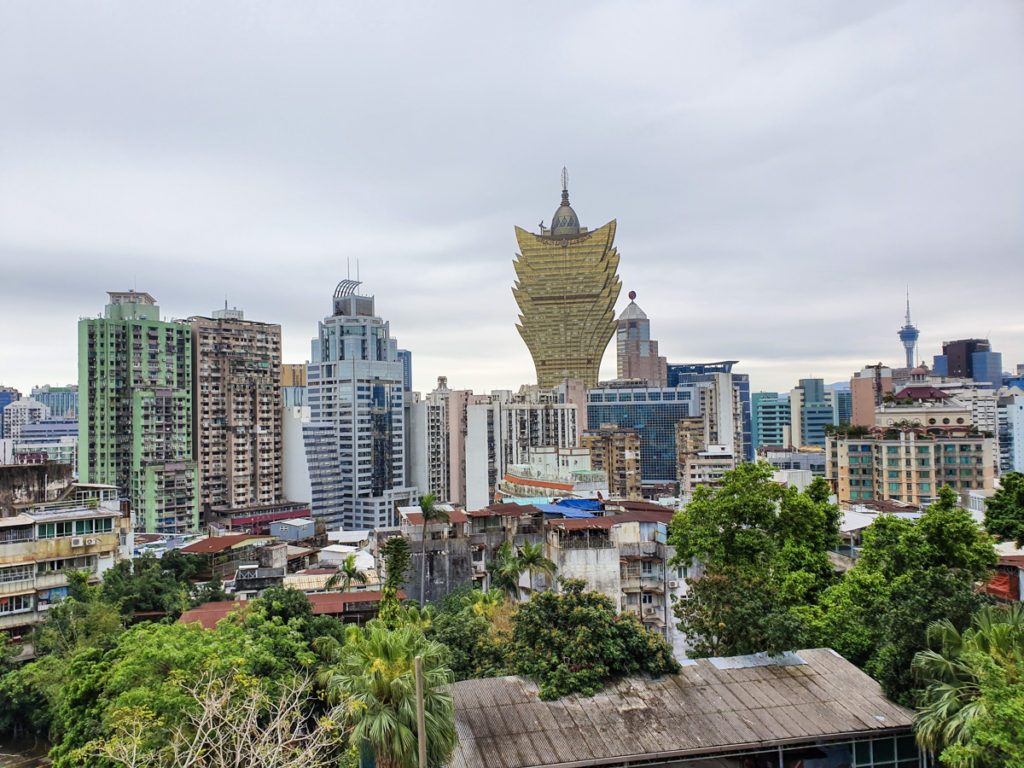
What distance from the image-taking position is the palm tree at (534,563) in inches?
1298

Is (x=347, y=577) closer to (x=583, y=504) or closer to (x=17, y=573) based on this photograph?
(x=17, y=573)

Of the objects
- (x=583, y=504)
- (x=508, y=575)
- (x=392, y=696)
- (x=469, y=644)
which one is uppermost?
(x=392, y=696)

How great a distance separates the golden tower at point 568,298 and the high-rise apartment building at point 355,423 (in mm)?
58344

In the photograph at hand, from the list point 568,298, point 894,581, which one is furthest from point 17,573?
point 568,298

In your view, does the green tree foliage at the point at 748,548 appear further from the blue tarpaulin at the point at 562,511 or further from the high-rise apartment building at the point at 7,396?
the high-rise apartment building at the point at 7,396

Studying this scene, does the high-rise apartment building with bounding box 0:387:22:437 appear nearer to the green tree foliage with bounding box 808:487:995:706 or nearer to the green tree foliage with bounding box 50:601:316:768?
the green tree foliage with bounding box 50:601:316:768

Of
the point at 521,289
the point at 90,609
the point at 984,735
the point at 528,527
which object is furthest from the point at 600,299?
the point at 984,735

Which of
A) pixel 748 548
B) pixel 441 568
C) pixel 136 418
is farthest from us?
pixel 136 418

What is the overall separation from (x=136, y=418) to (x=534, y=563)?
67.3m

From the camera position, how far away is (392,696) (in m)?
14.7

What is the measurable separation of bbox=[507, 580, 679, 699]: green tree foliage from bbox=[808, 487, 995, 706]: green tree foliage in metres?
5.31

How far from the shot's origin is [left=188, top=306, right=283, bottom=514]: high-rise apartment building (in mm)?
93188

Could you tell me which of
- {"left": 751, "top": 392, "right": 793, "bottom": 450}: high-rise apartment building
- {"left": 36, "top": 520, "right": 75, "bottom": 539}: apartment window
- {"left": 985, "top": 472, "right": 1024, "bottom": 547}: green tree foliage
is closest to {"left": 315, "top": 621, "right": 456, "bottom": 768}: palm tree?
{"left": 985, "top": 472, "right": 1024, "bottom": 547}: green tree foliage

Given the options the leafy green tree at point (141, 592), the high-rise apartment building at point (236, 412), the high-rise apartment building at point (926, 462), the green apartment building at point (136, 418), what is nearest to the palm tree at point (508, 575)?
the leafy green tree at point (141, 592)
